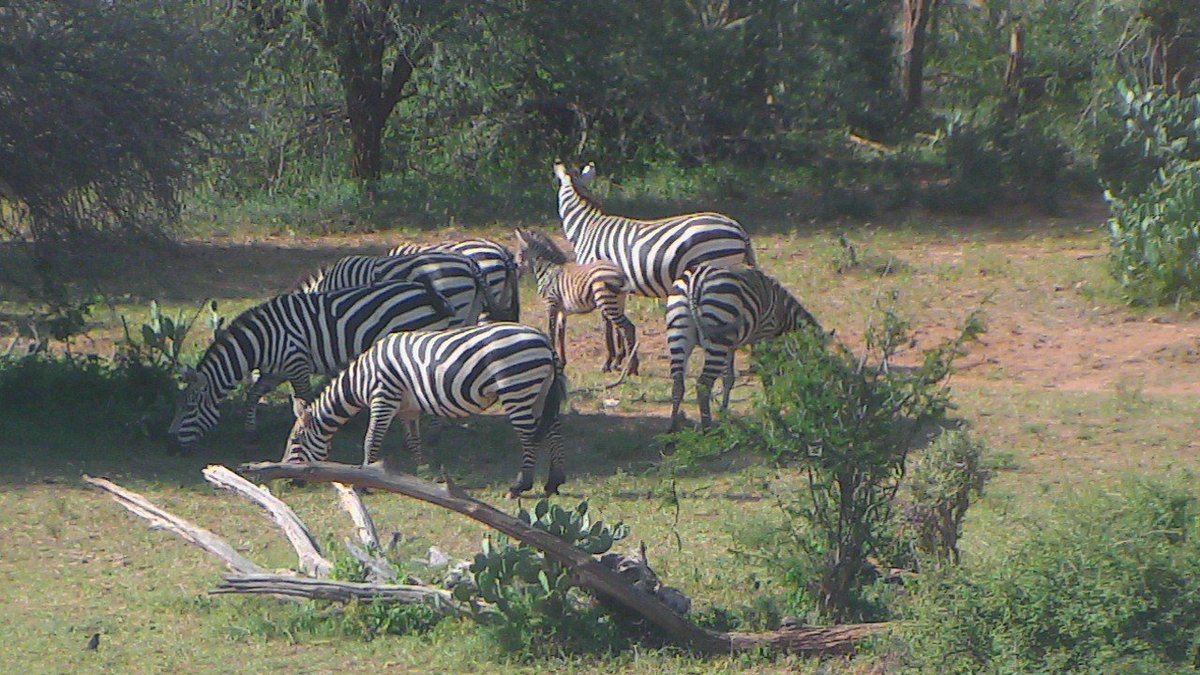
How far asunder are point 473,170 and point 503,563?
1630cm

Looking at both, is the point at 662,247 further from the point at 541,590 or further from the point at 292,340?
the point at 541,590

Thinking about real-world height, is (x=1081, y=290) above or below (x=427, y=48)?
below

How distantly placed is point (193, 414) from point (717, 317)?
3.93 meters

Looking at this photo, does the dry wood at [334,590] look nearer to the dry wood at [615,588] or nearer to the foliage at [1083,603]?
the dry wood at [615,588]

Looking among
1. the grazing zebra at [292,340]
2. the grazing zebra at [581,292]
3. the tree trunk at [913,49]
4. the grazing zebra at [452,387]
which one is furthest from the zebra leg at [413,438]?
the tree trunk at [913,49]

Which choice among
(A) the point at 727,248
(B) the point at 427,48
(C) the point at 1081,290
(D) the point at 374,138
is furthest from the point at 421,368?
(D) the point at 374,138

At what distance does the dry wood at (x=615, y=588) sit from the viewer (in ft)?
19.2

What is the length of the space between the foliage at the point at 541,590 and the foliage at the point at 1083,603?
134 centimetres

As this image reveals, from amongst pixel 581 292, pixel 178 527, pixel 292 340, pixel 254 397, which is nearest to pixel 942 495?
pixel 178 527

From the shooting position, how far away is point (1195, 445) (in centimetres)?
1010

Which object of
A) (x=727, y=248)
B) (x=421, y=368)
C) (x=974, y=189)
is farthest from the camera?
(x=974, y=189)

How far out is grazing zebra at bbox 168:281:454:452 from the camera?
1064cm

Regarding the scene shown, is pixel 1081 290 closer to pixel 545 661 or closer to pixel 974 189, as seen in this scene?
pixel 974 189

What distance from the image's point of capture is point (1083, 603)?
5.32m
